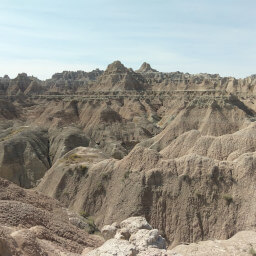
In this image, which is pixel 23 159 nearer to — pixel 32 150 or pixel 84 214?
pixel 32 150

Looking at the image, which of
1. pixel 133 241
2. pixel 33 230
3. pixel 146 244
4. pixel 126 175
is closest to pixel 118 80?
pixel 126 175

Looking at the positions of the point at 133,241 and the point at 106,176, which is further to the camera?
the point at 106,176

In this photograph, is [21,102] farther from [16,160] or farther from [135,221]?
[135,221]

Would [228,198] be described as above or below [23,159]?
above

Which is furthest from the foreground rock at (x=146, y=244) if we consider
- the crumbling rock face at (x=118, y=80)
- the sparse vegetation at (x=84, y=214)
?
the crumbling rock face at (x=118, y=80)

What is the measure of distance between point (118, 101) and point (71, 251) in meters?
77.7

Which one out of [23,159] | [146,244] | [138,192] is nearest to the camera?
[146,244]

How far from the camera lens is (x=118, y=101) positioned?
90.8m

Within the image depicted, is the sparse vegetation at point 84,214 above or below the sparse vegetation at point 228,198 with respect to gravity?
below

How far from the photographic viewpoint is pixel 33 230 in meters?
13.8

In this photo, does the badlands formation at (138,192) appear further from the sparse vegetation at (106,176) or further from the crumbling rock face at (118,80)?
the crumbling rock face at (118,80)

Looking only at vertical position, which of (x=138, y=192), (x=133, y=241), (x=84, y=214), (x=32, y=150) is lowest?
(x=84, y=214)

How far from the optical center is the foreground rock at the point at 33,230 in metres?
10.8

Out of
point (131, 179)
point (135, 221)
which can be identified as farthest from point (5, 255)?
point (131, 179)
